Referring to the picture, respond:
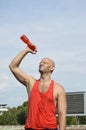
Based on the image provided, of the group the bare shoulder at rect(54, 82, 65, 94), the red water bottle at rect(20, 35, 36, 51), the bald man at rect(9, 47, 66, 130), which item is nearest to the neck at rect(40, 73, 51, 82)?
the bald man at rect(9, 47, 66, 130)

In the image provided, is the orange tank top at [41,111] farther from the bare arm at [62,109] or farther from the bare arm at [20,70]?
the bare arm at [20,70]

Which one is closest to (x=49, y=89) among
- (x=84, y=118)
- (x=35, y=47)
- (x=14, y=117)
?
(x=35, y=47)

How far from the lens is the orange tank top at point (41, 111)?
639 centimetres

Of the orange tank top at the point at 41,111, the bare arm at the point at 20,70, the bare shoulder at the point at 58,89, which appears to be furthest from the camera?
the bare arm at the point at 20,70

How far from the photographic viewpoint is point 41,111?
643 centimetres

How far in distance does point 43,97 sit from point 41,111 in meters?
0.19

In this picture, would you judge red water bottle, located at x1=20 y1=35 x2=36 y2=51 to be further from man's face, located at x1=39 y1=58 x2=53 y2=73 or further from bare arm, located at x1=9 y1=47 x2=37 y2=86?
man's face, located at x1=39 y1=58 x2=53 y2=73

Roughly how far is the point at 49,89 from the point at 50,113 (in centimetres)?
33

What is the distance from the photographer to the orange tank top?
639 cm

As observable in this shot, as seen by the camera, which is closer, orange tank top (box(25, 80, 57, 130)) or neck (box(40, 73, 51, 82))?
orange tank top (box(25, 80, 57, 130))

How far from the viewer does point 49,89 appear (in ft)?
21.5

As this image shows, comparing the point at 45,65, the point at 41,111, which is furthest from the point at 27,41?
the point at 41,111

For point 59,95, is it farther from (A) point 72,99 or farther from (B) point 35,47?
(A) point 72,99

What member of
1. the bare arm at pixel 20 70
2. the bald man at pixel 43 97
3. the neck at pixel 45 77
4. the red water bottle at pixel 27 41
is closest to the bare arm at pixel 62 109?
the bald man at pixel 43 97
